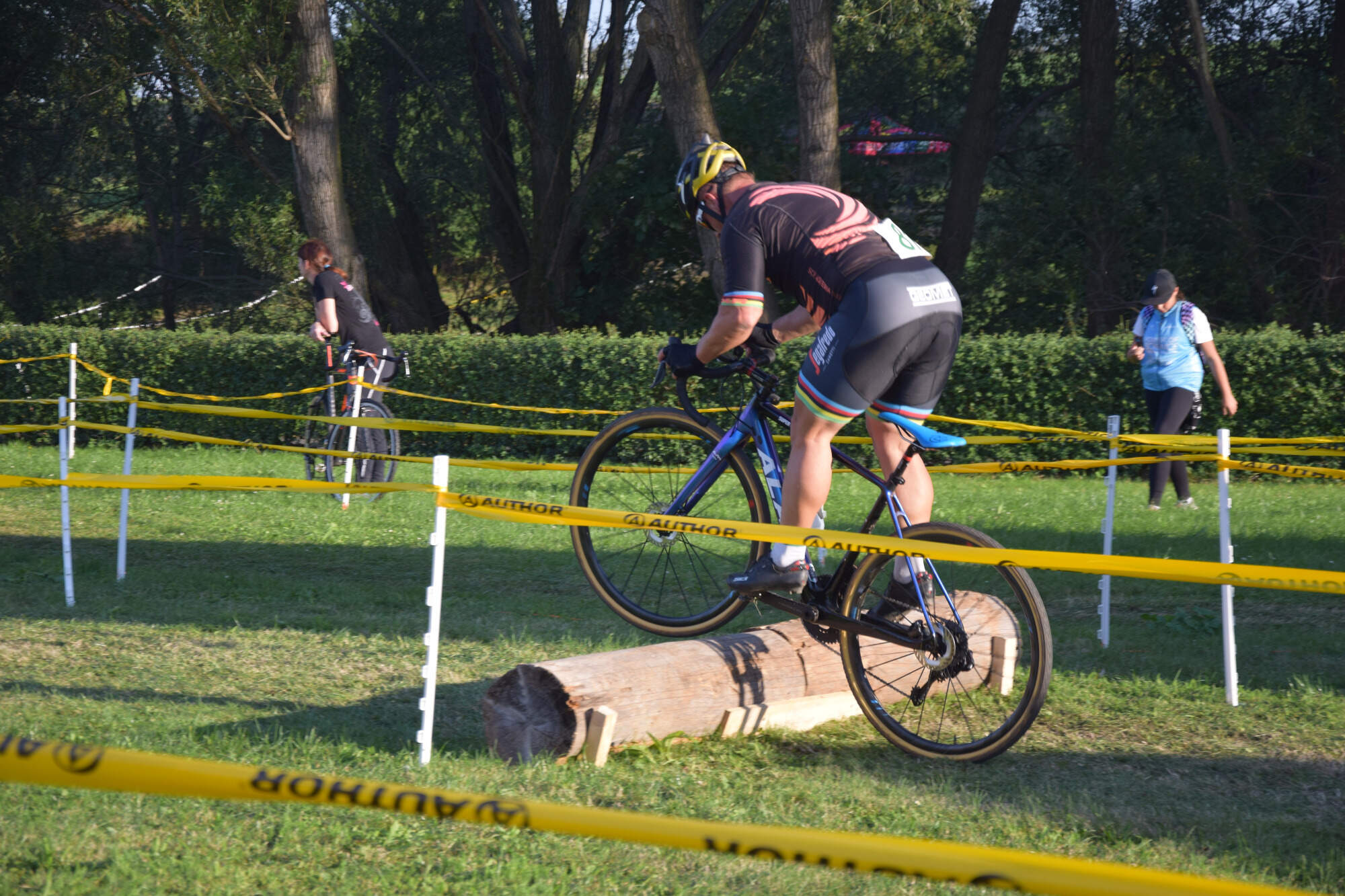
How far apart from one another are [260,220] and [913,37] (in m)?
12.2

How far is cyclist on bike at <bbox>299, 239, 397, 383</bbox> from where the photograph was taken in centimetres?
941

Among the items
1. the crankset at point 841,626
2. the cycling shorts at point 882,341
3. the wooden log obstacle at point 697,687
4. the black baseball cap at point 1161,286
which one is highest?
the black baseball cap at point 1161,286

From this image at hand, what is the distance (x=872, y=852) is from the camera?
159 centimetres

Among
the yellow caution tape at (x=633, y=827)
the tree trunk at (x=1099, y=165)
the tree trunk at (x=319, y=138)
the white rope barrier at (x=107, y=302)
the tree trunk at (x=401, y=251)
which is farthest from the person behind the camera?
the white rope barrier at (x=107, y=302)

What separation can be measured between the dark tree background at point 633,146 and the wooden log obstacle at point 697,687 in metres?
11.4

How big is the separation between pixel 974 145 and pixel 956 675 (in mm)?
17287

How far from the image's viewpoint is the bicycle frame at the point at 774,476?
13.8 feet

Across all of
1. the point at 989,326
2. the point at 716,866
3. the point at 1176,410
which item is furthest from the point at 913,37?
the point at 716,866

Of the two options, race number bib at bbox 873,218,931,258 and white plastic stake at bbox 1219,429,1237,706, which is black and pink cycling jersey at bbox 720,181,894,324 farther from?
white plastic stake at bbox 1219,429,1237,706

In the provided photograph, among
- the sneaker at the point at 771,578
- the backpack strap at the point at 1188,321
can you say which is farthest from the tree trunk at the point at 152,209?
the sneaker at the point at 771,578

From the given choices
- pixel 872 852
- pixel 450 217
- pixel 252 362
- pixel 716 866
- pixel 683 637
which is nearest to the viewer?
pixel 872 852

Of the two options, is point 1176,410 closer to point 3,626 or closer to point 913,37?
point 3,626

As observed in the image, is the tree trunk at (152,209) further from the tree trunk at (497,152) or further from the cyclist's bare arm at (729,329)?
the cyclist's bare arm at (729,329)

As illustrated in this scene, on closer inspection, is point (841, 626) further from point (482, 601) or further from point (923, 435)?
point (482, 601)
